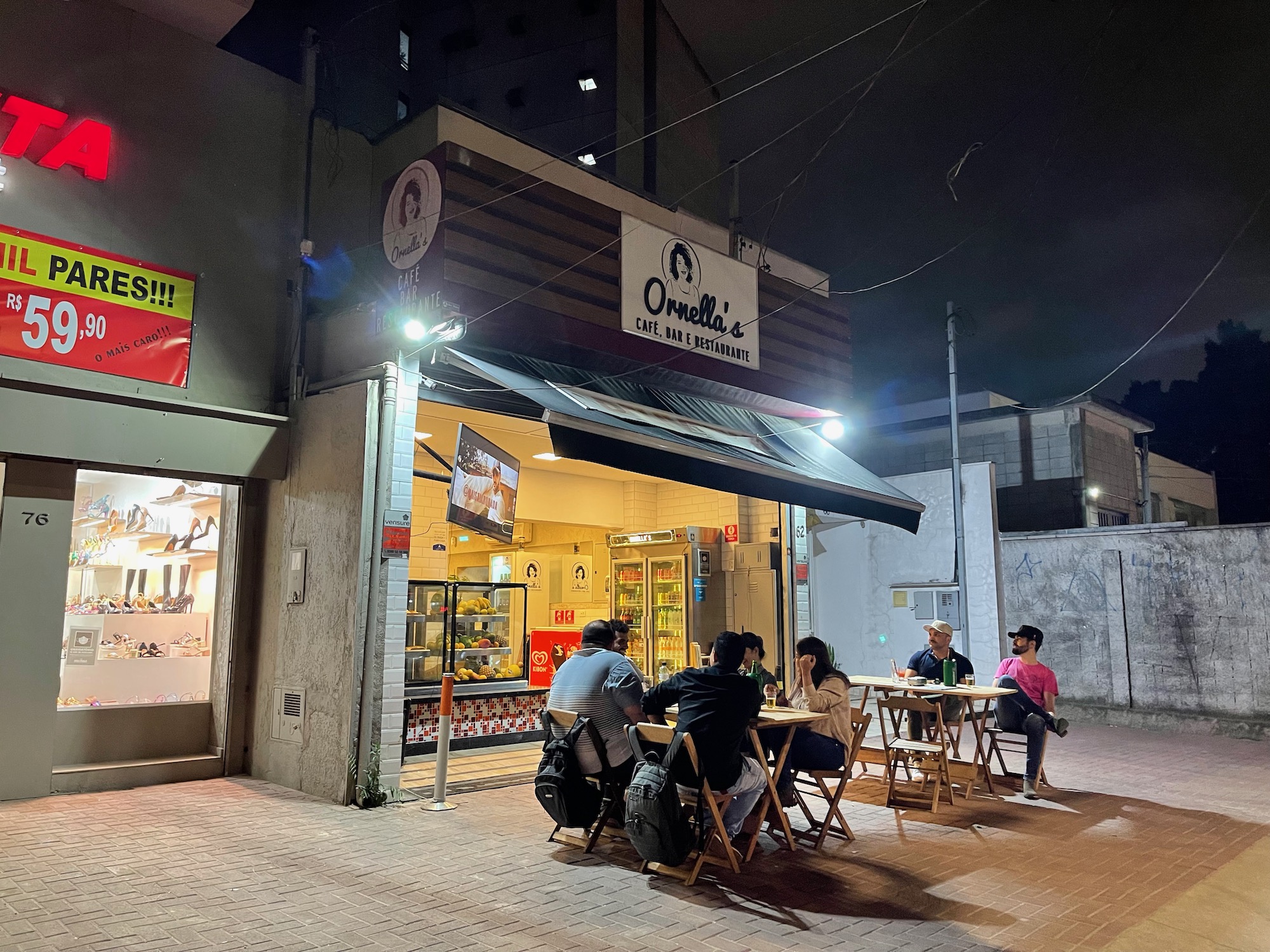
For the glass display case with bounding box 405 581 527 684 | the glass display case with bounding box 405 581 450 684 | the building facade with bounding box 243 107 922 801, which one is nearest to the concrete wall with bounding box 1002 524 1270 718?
the building facade with bounding box 243 107 922 801

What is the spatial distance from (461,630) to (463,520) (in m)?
1.88

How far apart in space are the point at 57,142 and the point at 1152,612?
1334 cm

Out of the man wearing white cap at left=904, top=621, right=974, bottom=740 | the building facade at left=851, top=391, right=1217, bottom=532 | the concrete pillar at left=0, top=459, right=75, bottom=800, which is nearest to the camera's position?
the concrete pillar at left=0, top=459, right=75, bottom=800

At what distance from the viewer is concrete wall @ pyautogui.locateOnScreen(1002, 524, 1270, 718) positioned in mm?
10852

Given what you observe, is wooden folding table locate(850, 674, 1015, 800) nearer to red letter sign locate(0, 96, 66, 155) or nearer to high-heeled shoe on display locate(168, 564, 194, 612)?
high-heeled shoe on display locate(168, 564, 194, 612)

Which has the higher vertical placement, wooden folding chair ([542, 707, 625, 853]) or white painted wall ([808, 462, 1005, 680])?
white painted wall ([808, 462, 1005, 680])

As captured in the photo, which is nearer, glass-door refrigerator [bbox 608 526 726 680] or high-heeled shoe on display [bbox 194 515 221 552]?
high-heeled shoe on display [bbox 194 515 221 552]

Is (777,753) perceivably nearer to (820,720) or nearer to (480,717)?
(820,720)

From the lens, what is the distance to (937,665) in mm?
7918

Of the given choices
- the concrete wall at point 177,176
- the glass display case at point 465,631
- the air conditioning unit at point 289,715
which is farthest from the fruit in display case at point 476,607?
the concrete wall at point 177,176

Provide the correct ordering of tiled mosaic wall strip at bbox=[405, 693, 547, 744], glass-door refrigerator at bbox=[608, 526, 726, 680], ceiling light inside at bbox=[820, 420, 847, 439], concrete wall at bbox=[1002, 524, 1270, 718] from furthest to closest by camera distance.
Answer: glass-door refrigerator at bbox=[608, 526, 726, 680] → ceiling light inside at bbox=[820, 420, 847, 439] → concrete wall at bbox=[1002, 524, 1270, 718] → tiled mosaic wall strip at bbox=[405, 693, 547, 744]

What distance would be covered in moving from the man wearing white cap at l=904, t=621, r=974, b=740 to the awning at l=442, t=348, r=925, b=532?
1385 mm

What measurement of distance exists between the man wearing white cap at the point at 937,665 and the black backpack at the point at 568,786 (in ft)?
12.2

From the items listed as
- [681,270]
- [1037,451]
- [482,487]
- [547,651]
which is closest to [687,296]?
[681,270]
